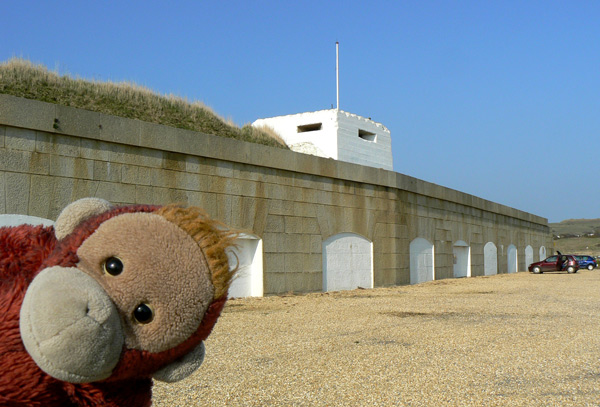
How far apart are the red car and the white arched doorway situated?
7350 millimetres

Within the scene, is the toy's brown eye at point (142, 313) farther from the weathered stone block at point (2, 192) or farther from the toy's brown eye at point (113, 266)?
the weathered stone block at point (2, 192)

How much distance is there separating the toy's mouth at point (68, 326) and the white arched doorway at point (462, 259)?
23.7 meters

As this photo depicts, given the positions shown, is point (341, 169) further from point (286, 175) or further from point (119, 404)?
point (119, 404)

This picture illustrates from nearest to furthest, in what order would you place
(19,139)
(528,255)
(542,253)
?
1. (19,139)
2. (528,255)
3. (542,253)

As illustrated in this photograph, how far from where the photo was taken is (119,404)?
1818 millimetres

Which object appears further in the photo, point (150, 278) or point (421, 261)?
point (421, 261)

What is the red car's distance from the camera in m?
30.4

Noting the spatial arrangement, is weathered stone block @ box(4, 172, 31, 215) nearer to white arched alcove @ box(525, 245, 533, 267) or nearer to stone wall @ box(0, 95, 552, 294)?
stone wall @ box(0, 95, 552, 294)

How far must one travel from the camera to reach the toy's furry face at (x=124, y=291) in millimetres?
1539

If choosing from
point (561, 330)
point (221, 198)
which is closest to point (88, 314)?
point (561, 330)

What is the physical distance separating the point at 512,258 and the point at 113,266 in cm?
3380

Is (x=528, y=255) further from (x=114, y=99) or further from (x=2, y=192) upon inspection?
(x=2, y=192)

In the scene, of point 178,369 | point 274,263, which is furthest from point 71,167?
point 178,369

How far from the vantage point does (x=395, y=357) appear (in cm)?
675
